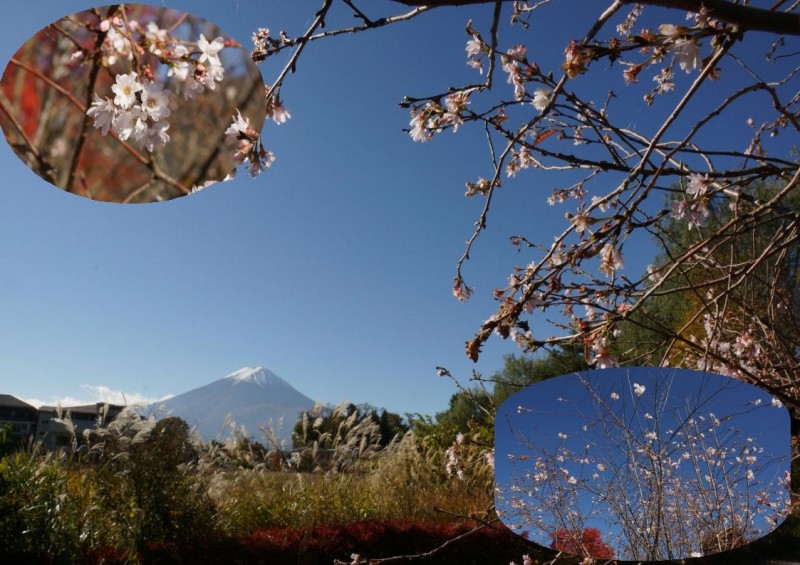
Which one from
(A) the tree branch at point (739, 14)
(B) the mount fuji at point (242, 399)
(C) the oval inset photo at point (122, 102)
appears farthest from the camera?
(B) the mount fuji at point (242, 399)

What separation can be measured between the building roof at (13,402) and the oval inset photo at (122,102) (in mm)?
38473

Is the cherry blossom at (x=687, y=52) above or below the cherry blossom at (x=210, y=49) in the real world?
above

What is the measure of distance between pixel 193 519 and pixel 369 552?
134 cm

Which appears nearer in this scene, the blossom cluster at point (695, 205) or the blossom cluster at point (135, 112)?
the blossom cluster at point (135, 112)

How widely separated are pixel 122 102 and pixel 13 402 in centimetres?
4086

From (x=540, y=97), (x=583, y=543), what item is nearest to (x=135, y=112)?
(x=583, y=543)

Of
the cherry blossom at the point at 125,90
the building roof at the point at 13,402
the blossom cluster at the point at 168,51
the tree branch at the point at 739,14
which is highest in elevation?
the building roof at the point at 13,402

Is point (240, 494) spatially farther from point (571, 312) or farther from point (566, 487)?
point (566, 487)

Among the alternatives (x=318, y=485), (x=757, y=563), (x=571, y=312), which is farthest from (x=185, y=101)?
(x=757, y=563)

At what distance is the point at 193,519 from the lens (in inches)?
182

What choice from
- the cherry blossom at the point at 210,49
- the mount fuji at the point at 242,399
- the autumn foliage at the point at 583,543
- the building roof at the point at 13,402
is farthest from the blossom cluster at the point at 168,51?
the mount fuji at the point at 242,399

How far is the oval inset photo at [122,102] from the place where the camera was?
96cm

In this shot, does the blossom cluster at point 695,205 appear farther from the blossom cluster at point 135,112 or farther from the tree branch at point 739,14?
the blossom cluster at point 135,112

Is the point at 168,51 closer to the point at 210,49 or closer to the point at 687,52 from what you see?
the point at 210,49
